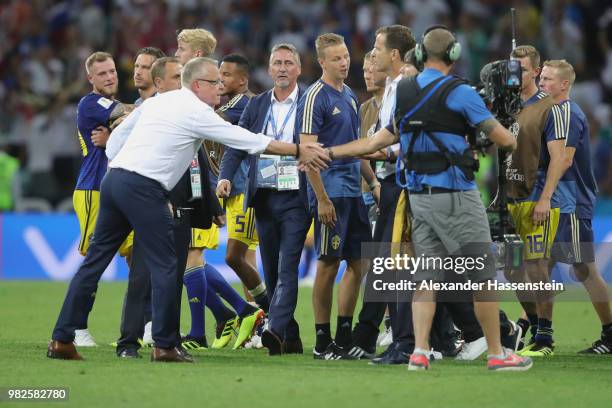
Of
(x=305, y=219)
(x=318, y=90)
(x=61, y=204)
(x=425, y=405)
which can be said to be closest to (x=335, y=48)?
(x=318, y=90)

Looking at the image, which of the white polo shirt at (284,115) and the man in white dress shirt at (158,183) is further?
the white polo shirt at (284,115)

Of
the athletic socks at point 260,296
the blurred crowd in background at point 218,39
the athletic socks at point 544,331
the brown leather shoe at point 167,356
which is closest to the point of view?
the brown leather shoe at point 167,356

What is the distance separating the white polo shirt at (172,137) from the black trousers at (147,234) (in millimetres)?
110

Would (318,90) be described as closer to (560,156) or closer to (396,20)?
(560,156)

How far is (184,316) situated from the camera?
14.8m

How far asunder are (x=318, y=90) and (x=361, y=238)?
133 centimetres

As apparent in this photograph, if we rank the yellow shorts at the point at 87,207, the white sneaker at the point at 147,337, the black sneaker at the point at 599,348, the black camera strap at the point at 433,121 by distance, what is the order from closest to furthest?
1. the black camera strap at the point at 433,121
2. the black sneaker at the point at 599,348
3. the white sneaker at the point at 147,337
4. the yellow shorts at the point at 87,207

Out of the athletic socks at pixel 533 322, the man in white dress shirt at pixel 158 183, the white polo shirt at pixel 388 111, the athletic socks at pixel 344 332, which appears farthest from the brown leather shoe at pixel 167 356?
the athletic socks at pixel 533 322

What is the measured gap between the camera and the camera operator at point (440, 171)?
886 centimetres

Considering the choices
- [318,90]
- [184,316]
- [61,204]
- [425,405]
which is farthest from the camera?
[61,204]

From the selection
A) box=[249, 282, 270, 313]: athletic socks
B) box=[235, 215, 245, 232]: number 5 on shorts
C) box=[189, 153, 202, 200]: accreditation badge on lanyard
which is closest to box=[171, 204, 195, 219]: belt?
box=[189, 153, 202, 200]: accreditation badge on lanyard

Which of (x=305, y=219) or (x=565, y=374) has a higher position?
(x=305, y=219)

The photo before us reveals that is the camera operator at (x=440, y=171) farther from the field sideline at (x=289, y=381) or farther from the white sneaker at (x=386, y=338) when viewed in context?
the white sneaker at (x=386, y=338)

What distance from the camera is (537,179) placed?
442 inches
